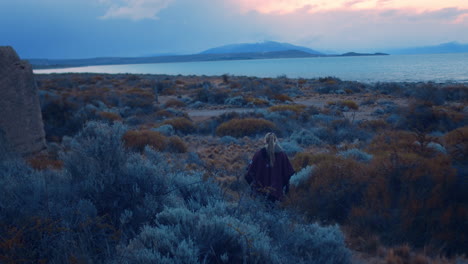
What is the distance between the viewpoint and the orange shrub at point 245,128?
13953mm

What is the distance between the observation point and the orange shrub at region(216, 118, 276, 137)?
1395cm

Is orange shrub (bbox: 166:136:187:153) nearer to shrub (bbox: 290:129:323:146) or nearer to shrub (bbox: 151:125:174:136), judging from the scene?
shrub (bbox: 151:125:174:136)

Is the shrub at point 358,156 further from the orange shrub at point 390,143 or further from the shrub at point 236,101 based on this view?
the shrub at point 236,101

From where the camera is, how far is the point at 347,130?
1298 cm

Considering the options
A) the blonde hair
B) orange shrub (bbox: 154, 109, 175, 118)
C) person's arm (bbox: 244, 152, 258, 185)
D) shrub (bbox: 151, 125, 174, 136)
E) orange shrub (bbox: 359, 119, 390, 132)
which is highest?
the blonde hair

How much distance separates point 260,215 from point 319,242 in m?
0.73

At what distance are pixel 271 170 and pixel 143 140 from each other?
5.97m

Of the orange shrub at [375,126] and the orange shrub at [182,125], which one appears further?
the orange shrub at [182,125]

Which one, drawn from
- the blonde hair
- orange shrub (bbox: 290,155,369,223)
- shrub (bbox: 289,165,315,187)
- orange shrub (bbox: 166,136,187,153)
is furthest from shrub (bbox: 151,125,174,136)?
the blonde hair

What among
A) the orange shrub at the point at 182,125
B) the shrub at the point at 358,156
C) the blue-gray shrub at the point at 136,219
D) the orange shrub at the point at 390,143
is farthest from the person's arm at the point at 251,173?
the orange shrub at the point at 182,125

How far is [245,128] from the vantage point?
14031 mm

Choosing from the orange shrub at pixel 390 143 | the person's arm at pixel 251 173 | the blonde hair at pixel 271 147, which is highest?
the blonde hair at pixel 271 147

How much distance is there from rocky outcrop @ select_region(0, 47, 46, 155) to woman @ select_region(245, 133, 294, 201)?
17.3 feet

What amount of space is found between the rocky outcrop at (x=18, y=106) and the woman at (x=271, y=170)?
17.3 feet
